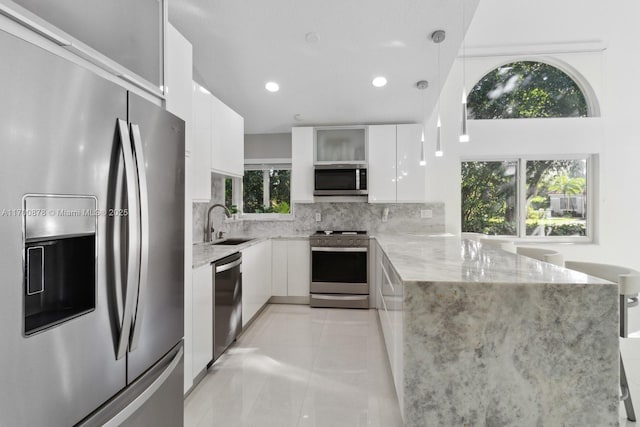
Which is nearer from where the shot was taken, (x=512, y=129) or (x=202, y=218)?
(x=202, y=218)

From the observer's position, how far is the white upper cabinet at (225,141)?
9.39ft

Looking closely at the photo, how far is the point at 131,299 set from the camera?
1.09 meters

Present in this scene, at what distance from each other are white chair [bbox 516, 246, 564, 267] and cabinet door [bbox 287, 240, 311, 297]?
2.36 metres

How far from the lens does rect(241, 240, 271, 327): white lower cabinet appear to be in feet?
10.6

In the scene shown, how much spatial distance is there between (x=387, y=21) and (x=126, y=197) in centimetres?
269

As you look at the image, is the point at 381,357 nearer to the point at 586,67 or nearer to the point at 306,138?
the point at 306,138

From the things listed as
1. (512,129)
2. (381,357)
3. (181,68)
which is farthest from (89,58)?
(512,129)

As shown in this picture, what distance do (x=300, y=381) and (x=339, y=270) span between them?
1853mm

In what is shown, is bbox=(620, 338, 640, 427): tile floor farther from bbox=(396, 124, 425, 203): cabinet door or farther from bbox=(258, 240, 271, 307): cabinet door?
bbox=(258, 240, 271, 307): cabinet door

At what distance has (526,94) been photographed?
4680 millimetres

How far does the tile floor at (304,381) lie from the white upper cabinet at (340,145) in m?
2.15

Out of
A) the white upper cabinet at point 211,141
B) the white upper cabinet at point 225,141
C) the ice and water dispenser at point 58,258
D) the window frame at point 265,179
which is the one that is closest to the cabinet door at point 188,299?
the white upper cabinet at point 211,141

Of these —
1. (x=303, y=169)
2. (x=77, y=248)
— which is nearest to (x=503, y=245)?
(x=303, y=169)

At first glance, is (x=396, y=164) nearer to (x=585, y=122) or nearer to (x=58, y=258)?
(x=585, y=122)
